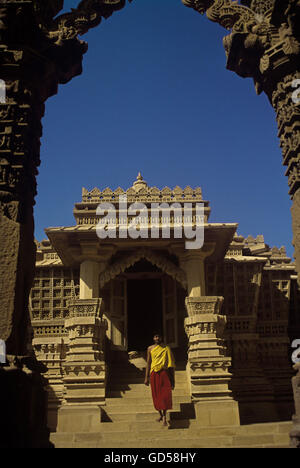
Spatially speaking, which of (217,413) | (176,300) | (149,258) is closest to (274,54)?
(217,413)

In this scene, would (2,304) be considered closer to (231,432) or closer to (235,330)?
(231,432)

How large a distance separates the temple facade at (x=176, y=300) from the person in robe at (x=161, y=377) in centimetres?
133

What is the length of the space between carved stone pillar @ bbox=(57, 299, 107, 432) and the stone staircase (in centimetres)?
38

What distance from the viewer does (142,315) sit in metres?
17.3

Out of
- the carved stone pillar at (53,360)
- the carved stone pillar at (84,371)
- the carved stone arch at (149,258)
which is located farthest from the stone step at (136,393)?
the carved stone arch at (149,258)

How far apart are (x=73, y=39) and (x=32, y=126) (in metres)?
1.44

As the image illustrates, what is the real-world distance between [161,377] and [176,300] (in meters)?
4.99

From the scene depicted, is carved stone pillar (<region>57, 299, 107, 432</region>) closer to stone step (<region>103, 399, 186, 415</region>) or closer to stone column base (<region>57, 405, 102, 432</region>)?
stone column base (<region>57, 405, 102, 432</region>)

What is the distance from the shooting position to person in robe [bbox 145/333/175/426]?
8375 millimetres

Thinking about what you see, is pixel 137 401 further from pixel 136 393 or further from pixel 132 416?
pixel 132 416

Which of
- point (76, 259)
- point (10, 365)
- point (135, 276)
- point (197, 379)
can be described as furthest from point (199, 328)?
point (10, 365)

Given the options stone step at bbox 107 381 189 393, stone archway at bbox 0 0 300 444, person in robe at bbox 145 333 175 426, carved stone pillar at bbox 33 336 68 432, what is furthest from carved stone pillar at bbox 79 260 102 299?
stone archway at bbox 0 0 300 444

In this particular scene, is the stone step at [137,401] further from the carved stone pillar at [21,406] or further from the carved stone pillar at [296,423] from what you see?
the carved stone pillar at [296,423]

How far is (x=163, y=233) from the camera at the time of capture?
11.9 metres
